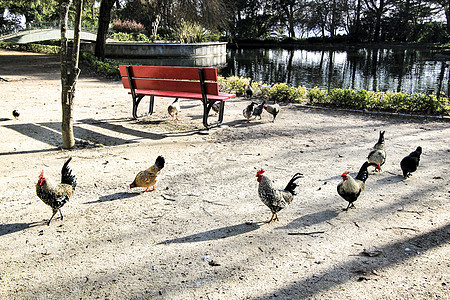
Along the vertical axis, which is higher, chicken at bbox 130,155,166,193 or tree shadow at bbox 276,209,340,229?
chicken at bbox 130,155,166,193

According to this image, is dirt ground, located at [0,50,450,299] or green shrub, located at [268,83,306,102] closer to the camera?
dirt ground, located at [0,50,450,299]

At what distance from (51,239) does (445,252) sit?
372cm

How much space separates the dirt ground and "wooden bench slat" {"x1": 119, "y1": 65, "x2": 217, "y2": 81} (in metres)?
1.09

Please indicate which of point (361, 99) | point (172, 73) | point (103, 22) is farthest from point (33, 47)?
point (361, 99)

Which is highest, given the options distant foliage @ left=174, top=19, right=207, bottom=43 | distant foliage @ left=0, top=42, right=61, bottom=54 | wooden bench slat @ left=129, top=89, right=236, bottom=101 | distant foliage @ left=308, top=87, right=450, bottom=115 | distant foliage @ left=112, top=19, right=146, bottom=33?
distant foliage @ left=112, top=19, right=146, bottom=33

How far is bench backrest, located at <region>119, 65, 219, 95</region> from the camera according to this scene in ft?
24.0

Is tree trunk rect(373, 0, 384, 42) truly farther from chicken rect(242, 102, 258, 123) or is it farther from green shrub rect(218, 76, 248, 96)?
chicken rect(242, 102, 258, 123)

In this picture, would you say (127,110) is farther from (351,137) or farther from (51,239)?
(51,239)

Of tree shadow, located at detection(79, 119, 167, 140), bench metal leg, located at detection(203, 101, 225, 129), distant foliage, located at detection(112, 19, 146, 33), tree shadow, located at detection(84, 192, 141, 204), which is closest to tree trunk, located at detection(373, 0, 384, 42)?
distant foliage, located at detection(112, 19, 146, 33)

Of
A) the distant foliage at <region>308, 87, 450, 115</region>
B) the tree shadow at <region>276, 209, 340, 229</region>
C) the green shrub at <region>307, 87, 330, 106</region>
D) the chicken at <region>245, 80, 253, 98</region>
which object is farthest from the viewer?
the chicken at <region>245, 80, 253, 98</region>

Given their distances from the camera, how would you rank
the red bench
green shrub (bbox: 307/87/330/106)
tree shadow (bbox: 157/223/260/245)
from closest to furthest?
1. tree shadow (bbox: 157/223/260/245)
2. the red bench
3. green shrub (bbox: 307/87/330/106)

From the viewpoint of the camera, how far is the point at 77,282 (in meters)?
3.03

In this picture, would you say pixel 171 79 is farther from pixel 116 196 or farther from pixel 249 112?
pixel 116 196

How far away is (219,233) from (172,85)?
15.8 feet
